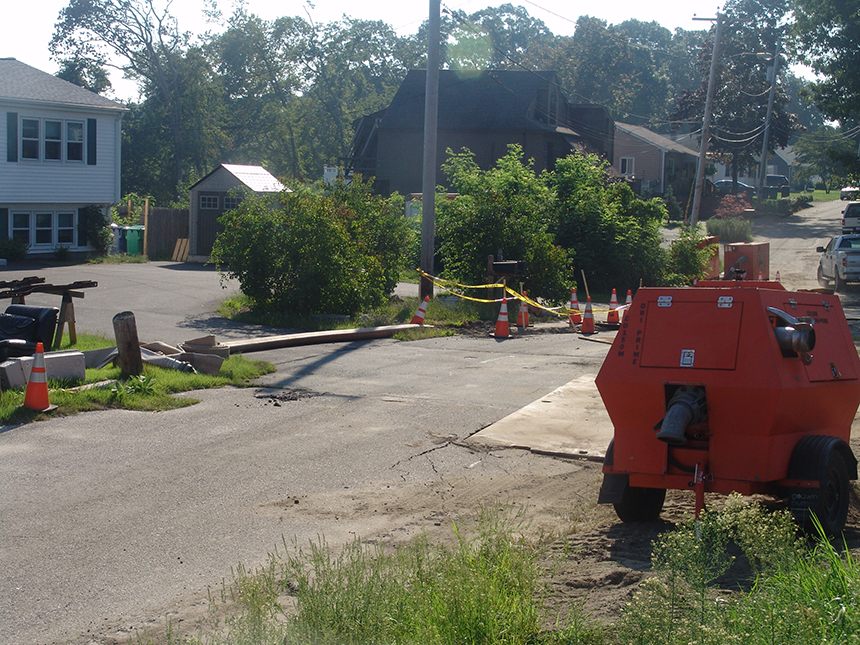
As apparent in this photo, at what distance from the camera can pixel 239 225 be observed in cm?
1872

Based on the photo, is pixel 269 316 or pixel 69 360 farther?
pixel 269 316

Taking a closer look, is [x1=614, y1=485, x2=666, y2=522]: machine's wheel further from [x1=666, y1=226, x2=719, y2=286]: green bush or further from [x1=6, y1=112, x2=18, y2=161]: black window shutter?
[x1=6, y1=112, x2=18, y2=161]: black window shutter

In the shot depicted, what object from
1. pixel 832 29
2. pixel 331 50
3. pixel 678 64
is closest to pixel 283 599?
pixel 832 29

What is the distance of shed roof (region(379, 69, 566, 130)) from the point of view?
46.7 m

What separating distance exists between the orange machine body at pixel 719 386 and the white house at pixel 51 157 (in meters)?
28.9

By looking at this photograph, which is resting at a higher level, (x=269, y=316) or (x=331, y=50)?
(x=331, y=50)

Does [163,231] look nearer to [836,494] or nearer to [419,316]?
[419,316]

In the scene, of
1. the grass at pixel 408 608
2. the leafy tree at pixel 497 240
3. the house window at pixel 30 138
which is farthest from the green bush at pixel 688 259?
the grass at pixel 408 608

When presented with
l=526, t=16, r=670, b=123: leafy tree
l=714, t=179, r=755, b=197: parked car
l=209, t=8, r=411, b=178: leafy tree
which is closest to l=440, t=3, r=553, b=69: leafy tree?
l=526, t=16, r=670, b=123: leafy tree

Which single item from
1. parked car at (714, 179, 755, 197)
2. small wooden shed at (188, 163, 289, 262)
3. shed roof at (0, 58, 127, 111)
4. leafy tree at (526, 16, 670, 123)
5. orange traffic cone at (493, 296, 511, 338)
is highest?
leafy tree at (526, 16, 670, 123)

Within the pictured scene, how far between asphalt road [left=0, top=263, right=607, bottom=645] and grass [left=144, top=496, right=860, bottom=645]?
1.05 metres

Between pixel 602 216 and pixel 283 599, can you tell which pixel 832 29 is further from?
pixel 283 599

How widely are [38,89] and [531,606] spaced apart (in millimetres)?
32275

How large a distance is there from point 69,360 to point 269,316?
7029 millimetres
